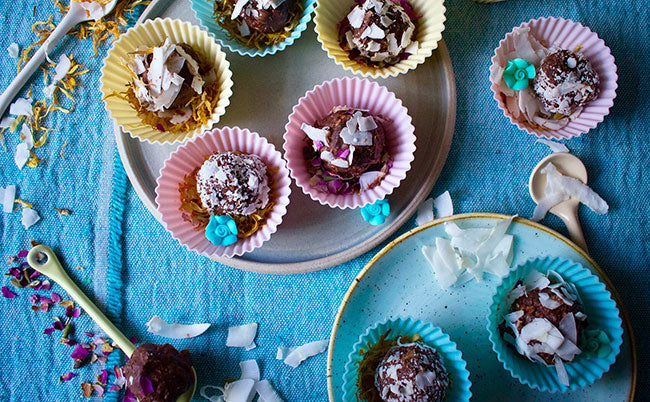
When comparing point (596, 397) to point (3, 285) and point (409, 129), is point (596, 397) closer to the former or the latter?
point (409, 129)

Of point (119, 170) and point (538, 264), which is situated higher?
point (119, 170)

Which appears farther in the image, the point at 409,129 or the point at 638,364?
the point at 638,364

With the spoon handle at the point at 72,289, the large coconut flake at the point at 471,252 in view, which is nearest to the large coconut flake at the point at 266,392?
the spoon handle at the point at 72,289

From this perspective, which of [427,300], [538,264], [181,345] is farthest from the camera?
[181,345]

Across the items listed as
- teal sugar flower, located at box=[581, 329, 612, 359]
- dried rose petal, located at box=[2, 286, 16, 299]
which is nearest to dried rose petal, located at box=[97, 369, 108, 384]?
dried rose petal, located at box=[2, 286, 16, 299]

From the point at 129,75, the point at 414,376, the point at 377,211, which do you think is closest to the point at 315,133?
the point at 377,211

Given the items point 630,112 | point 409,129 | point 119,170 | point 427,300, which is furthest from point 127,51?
point 630,112

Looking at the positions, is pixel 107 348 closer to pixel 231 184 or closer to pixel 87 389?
pixel 87 389

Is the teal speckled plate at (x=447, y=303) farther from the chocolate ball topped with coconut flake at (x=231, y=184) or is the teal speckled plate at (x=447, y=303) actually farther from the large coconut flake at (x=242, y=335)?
the chocolate ball topped with coconut flake at (x=231, y=184)
